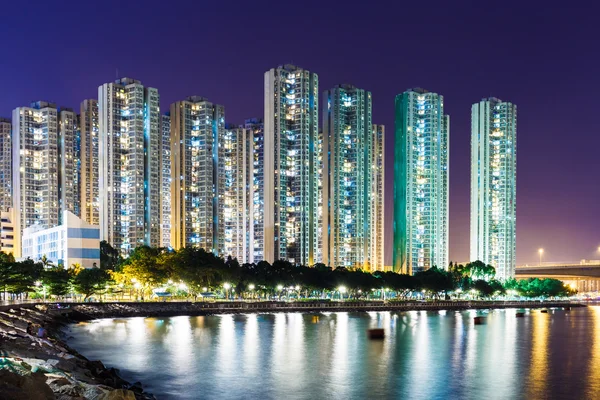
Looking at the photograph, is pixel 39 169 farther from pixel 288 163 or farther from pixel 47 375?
pixel 47 375

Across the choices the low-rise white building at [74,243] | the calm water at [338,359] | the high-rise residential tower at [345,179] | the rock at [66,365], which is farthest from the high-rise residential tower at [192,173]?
the rock at [66,365]

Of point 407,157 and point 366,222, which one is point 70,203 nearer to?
point 366,222

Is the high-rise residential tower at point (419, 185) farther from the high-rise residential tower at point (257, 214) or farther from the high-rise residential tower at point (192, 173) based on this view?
the high-rise residential tower at point (192, 173)

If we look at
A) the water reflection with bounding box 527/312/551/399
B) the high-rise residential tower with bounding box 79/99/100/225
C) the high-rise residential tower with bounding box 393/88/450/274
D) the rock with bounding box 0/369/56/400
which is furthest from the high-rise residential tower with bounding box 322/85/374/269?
the rock with bounding box 0/369/56/400

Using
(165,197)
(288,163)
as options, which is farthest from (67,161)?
(288,163)

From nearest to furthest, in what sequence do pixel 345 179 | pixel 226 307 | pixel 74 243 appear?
pixel 226 307 → pixel 74 243 → pixel 345 179

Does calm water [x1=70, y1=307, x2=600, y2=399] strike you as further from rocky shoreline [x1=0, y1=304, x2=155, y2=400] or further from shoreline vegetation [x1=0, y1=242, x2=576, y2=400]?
shoreline vegetation [x1=0, y1=242, x2=576, y2=400]

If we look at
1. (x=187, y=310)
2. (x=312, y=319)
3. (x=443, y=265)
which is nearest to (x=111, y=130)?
(x=187, y=310)
